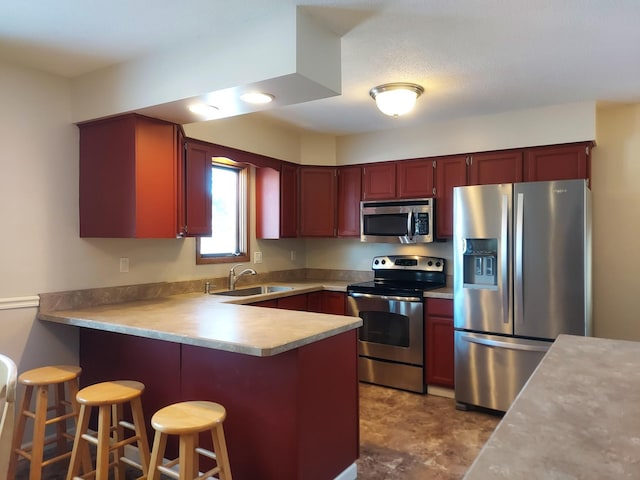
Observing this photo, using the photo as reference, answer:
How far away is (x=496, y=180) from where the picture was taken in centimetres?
374

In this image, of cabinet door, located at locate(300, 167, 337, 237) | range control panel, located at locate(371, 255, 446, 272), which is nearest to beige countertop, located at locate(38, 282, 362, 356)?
cabinet door, located at locate(300, 167, 337, 237)

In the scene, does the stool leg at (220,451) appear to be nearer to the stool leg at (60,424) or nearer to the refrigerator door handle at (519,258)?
the stool leg at (60,424)

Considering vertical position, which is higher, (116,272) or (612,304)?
(116,272)

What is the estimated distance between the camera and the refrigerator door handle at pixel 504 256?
321 cm

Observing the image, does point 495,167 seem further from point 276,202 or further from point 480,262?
point 276,202

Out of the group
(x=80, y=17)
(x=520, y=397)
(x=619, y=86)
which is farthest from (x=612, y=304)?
(x=80, y=17)

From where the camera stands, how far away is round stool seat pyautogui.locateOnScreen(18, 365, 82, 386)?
2197mm

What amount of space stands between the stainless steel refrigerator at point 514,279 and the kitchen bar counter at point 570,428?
1624mm

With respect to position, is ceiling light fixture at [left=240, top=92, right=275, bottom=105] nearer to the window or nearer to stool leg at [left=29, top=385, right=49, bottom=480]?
the window

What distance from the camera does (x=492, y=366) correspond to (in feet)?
10.8

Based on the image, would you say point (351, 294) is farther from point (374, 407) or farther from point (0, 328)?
point (0, 328)

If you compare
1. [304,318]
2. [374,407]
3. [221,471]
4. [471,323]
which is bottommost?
[374,407]

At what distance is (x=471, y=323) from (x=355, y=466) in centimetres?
148

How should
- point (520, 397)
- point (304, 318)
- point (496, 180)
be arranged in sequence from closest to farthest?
1. point (520, 397)
2. point (304, 318)
3. point (496, 180)
